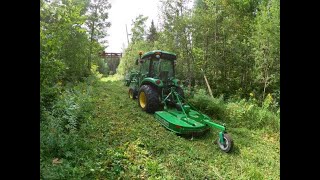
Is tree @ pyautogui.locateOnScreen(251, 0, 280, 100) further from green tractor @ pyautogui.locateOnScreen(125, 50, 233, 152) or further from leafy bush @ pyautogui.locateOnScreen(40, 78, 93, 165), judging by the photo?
leafy bush @ pyautogui.locateOnScreen(40, 78, 93, 165)

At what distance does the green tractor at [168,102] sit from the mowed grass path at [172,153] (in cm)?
20

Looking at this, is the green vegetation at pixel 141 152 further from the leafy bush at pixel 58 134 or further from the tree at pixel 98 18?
the tree at pixel 98 18

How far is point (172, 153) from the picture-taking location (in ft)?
11.9

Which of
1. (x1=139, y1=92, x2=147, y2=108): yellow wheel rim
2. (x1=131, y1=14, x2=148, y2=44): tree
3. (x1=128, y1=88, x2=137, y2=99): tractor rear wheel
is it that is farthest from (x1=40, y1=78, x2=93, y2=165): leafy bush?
(x1=131, y1=14, x2=148, y2=44): tree

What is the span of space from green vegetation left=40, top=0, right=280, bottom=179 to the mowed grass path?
16mm

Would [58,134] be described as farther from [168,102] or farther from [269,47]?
[269,47]

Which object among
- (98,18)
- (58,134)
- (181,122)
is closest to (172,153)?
(181,122)

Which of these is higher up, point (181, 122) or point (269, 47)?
point (269, 47)

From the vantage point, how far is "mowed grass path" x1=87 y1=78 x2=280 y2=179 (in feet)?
9.94

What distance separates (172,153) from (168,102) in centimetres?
205

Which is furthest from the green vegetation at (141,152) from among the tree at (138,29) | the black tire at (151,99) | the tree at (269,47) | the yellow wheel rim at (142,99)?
the tree at (138,29)

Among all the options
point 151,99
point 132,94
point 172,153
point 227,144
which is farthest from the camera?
point 132,94
